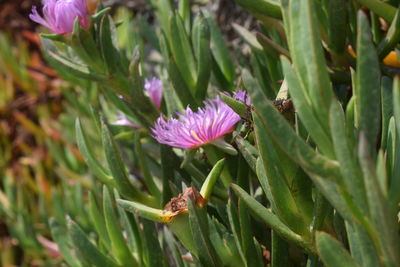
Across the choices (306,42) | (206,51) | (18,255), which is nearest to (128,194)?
(206,51)

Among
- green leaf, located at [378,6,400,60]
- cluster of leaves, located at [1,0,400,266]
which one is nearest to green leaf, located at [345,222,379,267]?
cluster of leaves, located at [1,0,400,266]

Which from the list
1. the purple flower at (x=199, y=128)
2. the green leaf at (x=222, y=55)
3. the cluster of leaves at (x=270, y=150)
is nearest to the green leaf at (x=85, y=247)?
the cluster of leaves at (x=270, y=150)

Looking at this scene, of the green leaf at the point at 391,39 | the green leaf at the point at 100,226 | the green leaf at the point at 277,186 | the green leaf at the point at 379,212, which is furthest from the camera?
the green leaf at the point at 100,226

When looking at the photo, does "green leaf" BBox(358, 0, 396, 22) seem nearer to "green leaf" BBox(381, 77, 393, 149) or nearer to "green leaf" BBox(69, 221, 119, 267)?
"green leaf" BBox(381, 77, 393, 149)

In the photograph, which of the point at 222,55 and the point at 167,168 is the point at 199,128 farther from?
the point at 222,55

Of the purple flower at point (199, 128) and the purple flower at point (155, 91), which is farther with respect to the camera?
the purple flower at point (155, 91)

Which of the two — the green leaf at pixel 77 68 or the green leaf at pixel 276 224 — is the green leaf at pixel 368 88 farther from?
the green leaf at pixel 77 68

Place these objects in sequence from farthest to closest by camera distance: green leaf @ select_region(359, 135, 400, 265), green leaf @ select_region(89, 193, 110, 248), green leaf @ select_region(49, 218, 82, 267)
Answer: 1. green leaf @ select_region(49, 218, 82, 267)
2. green leaf @ select_region(89, 193, 110, 248)
3. green leaf @ select_region(359, 135, 400, 265)

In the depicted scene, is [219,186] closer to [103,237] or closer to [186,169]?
[186,169]
